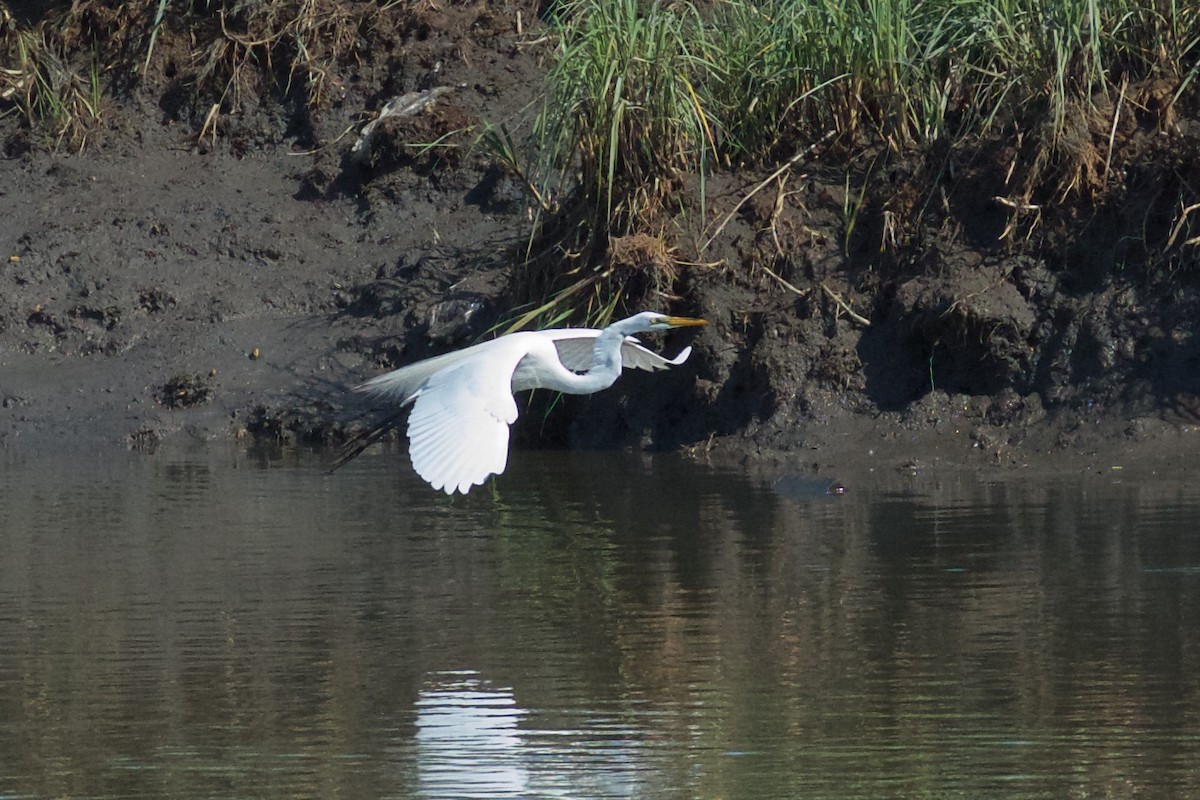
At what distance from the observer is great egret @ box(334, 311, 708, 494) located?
5.91 metres

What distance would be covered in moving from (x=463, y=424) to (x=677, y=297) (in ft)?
11.9

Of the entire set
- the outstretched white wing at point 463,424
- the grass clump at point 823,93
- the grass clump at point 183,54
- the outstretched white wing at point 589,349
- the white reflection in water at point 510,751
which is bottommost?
the white reflection in water at point 510,751

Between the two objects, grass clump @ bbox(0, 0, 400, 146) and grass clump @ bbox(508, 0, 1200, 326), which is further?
grass clump @ bbox(0, 0, 400, 146)

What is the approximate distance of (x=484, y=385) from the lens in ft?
21.1

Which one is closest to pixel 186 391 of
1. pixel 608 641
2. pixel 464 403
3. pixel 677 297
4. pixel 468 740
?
pixel 677 297

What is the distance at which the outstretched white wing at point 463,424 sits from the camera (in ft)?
19.1

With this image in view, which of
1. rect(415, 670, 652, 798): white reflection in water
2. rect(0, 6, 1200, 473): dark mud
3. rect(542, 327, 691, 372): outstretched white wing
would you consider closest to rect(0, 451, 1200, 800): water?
rect(415, 670, 652, 798): white reflection in water

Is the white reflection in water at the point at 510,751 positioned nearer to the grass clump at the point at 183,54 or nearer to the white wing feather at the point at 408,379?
the white wing feather at the point at 408,379

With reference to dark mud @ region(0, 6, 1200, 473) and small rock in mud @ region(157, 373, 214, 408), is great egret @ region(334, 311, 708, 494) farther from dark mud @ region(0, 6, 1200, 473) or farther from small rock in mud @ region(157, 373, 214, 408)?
small rock in mud @ region(157, 373, 214, 408)

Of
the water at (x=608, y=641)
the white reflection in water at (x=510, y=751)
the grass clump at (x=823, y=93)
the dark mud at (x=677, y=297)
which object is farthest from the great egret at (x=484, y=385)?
the grass clump at (x=823, y=93)

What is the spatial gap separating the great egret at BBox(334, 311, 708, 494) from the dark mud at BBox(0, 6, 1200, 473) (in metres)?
1.76

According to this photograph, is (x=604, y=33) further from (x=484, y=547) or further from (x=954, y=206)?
(x=484, y=547)

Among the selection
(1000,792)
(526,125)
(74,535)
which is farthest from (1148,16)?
(1000,792)

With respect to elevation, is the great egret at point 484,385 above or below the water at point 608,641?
above
